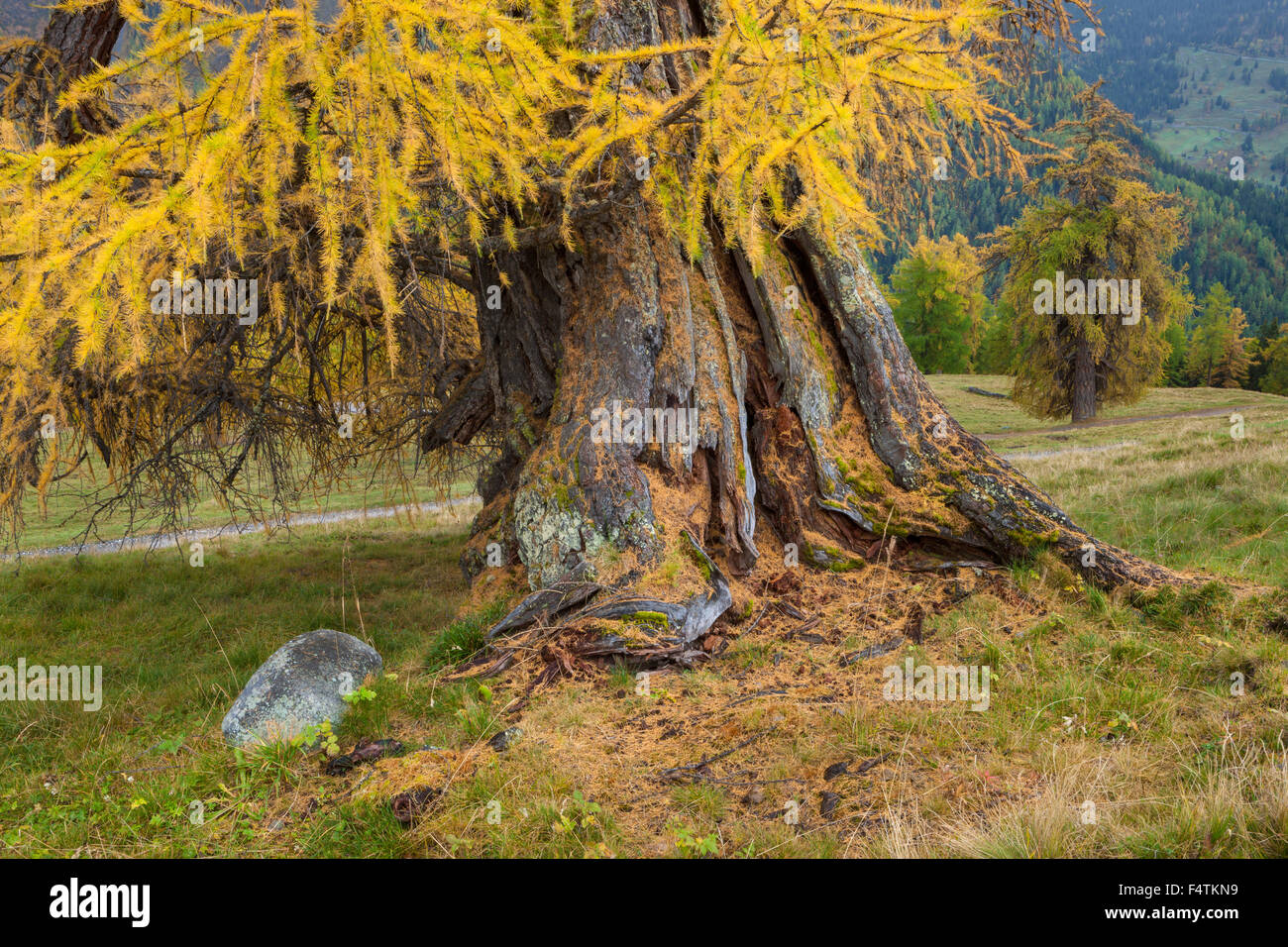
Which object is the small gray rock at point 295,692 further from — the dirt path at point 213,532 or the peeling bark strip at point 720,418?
the dirt path at point 213,532

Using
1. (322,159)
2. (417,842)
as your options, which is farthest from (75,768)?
(322,159)

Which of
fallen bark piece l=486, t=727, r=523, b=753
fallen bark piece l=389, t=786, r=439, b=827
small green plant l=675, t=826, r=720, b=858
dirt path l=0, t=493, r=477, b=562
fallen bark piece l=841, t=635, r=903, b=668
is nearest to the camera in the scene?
small green plant l=675, t=826, r=720, b=858

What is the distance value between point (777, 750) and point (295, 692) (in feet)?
8.13

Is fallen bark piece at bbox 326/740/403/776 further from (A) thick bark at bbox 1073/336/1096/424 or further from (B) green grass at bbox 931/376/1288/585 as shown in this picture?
(A) thick bark at bbox 1073/336/1096/424

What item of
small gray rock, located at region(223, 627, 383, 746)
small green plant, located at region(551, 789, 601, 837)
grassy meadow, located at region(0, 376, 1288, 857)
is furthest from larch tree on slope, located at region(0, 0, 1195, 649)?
small green plant, located at region(551, 789, 601, 837)

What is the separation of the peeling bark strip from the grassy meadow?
421mm

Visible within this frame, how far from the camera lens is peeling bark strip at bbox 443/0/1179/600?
507 cm

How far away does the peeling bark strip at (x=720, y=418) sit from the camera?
5.07m

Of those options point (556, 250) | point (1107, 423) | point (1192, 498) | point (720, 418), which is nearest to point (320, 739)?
point (720, 418)

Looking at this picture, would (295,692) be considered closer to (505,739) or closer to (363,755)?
(363,755)

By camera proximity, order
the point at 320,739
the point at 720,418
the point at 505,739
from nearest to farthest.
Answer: the point at 505,739, the point at 320,739, the point at 720,418

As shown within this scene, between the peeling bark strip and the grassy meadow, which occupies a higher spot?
the peeling bark strip

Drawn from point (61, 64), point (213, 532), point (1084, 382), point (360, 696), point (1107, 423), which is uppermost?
point (61, 64)

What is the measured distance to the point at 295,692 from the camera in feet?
13.1
